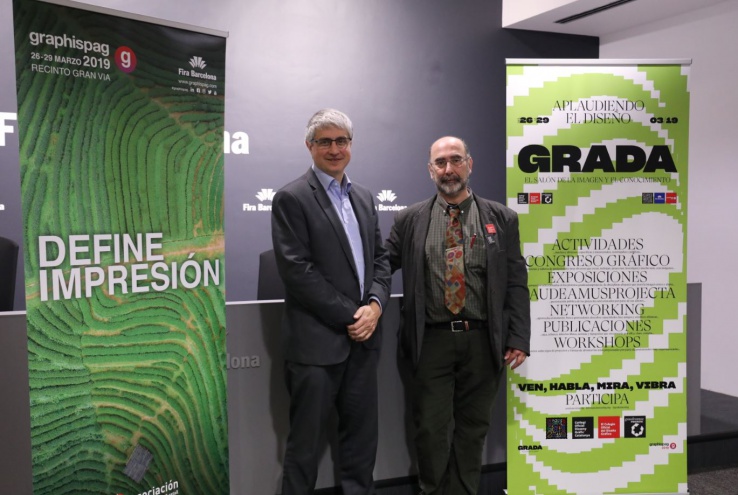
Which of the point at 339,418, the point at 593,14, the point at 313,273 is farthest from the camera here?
the point at 593,14

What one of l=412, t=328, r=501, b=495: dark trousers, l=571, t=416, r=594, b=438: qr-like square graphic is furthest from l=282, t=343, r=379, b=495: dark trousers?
l=571, t=416, r=594, b=438: qr-like square graphic

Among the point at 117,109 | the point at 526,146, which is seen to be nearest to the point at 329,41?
the point at 526,146

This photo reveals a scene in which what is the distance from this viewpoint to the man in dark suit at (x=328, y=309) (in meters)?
2.16

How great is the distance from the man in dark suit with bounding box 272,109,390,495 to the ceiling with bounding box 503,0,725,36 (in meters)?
2.97

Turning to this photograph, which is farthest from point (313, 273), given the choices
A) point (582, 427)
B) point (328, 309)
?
point (582, 427)

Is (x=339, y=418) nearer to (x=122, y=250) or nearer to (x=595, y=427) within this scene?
(x=122, y=250)

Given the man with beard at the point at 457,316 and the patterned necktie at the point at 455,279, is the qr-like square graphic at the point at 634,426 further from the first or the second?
the patterned necktie at the point at 455,279

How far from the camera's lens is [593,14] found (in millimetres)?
4633

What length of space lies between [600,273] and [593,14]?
276 centimetres

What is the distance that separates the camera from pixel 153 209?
192 centimetres

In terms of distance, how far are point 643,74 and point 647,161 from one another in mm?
377

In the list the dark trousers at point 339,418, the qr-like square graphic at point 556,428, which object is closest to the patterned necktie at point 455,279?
the dark trousers at point 339,418

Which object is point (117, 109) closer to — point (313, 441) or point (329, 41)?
point (313, 441)

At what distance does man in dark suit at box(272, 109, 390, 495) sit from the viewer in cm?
216
